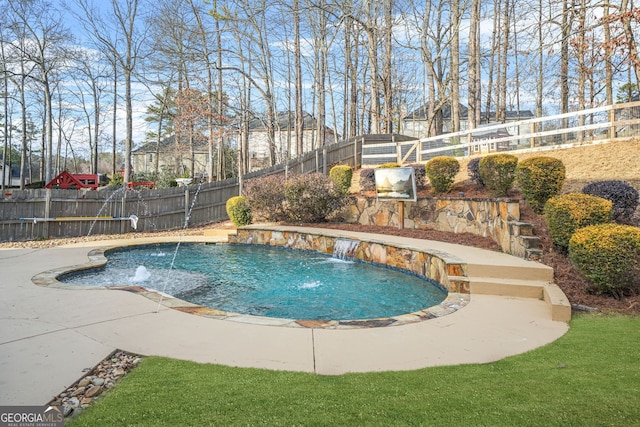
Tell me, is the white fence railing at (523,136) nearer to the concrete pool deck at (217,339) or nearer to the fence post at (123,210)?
the concrete pool deck at (217,339)

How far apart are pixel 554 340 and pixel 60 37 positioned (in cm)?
2631

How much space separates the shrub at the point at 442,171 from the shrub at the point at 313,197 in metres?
2.77

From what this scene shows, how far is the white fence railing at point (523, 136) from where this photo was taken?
1180 centimetres

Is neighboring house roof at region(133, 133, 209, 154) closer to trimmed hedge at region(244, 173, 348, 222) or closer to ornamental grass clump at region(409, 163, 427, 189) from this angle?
trimmed hedge at region(244, 173, 348, 222)

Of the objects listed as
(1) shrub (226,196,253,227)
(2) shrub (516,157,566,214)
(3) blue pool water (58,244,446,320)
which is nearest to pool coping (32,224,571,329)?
(3) blue pool water (58,244,446,320)

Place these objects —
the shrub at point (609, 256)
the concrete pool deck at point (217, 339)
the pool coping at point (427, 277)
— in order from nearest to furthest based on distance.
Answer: the concrete pool deck at point (217, 339) < the pool coping at point (427, 277) < the shrub at point (609, 256)

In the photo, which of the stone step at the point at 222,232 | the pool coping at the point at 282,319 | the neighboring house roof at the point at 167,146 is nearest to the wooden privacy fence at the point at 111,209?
the stone step at the point at 222,232

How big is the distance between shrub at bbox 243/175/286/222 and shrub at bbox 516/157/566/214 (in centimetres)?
744

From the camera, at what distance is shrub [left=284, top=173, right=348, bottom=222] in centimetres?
1239

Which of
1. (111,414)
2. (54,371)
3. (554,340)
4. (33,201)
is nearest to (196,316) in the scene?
(54,371)

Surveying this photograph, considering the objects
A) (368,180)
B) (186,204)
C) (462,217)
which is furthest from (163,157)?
(462,217)

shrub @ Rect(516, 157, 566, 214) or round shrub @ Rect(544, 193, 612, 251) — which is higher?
shrub @ Rect(516, 157, 566, 214)

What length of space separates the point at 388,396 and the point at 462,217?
7.64m

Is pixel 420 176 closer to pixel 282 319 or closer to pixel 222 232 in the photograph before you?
pixel 222 232
